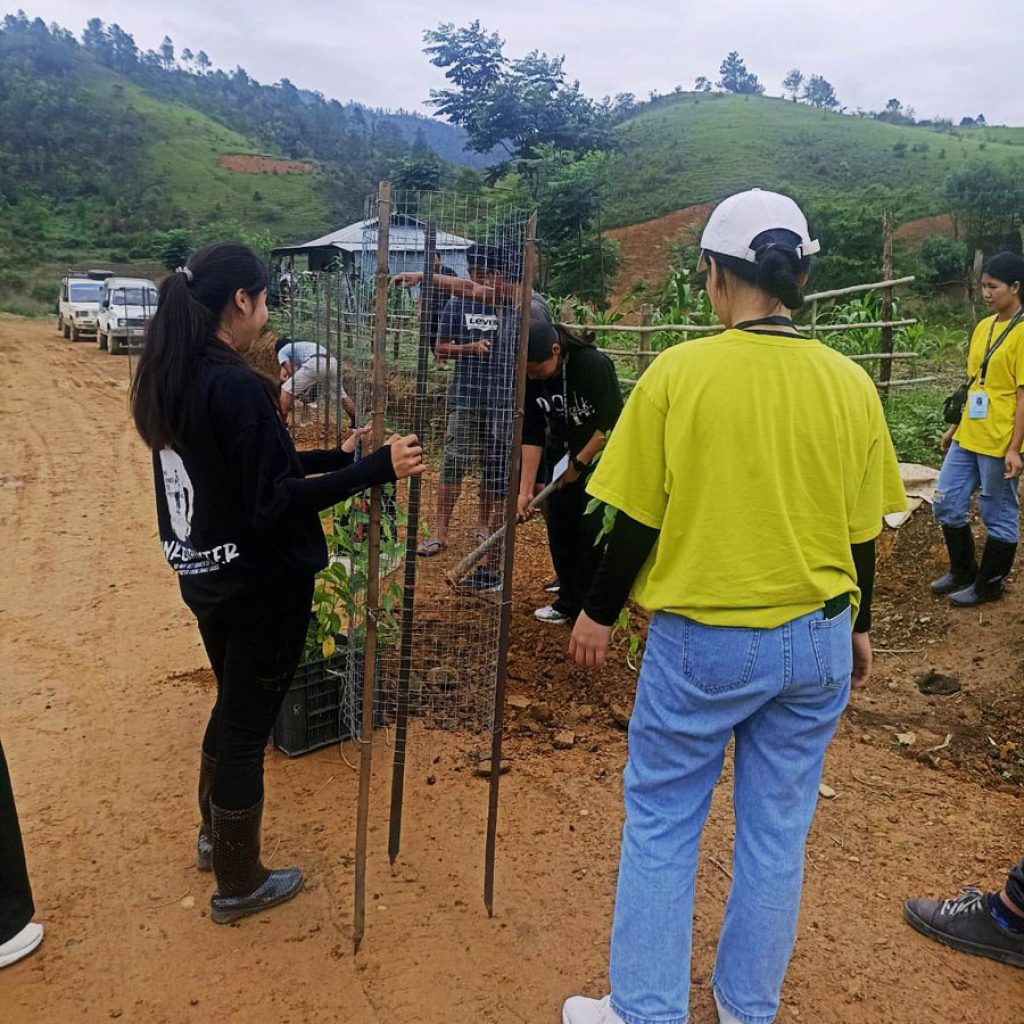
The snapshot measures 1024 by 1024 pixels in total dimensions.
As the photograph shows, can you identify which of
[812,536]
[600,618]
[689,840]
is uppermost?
[812,536]

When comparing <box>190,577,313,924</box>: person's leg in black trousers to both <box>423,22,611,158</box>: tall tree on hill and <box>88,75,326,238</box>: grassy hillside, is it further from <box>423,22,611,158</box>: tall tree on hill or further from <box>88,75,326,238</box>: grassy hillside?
<box>88,75,326,238</box>: grassy hillside

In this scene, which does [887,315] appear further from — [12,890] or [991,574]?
[12,890]

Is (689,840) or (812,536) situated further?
(689,840)

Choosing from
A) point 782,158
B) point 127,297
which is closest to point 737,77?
point 782,158

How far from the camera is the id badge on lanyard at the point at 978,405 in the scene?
4.25 m

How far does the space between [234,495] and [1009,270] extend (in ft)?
12.5

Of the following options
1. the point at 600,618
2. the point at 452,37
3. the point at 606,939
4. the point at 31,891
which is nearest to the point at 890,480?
the point at 600,618

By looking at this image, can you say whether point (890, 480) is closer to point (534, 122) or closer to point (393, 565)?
point (393, 565)

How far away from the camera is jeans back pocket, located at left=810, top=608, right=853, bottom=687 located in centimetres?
164

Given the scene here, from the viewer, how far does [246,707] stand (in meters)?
2.18

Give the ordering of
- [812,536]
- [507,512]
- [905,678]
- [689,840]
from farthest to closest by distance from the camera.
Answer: [905,678] → [507,512] → [689,840] → [812,536]

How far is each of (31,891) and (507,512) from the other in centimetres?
168

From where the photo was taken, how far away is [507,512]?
2295mm

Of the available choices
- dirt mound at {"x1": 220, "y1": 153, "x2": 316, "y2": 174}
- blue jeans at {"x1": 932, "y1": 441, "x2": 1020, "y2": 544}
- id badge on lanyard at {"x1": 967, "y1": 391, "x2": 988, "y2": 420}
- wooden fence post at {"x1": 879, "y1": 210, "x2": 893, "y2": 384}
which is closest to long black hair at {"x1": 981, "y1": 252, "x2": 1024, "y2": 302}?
id badge on lanyard at {"x1": 967, "y1": 391, "x2": 988, "y2": 420}
